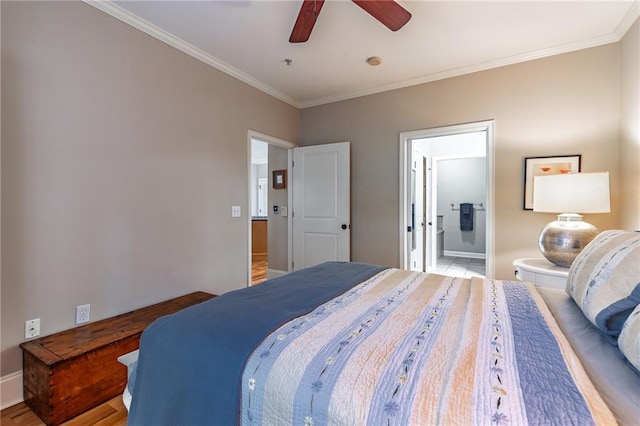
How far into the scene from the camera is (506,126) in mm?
2936

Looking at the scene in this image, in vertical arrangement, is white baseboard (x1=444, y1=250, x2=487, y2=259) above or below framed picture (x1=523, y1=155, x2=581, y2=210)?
below

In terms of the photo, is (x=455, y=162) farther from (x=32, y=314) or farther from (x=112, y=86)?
(x=32, y=314)

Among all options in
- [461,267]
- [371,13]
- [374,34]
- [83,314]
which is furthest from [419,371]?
[461,267]

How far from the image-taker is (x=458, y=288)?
1.53 m

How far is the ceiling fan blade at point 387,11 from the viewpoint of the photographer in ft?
5.44

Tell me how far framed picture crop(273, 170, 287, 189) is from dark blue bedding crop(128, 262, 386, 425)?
3.16 metres

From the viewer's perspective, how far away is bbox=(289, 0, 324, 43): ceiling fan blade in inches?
67.5

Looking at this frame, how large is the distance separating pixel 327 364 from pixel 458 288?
1006mm

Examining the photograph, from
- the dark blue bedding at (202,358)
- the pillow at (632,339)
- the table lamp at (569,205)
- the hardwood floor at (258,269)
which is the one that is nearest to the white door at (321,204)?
the hardwood floor at (258,269)

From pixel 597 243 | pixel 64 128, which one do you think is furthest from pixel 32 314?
pixel 597 243

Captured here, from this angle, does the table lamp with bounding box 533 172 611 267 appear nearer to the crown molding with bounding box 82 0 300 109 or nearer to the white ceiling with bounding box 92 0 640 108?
the white ceiling with bounding box 92 0 640 108

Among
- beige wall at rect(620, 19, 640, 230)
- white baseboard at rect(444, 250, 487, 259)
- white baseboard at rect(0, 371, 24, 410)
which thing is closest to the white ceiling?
beige wall at rect(620, 19, 640, 230)

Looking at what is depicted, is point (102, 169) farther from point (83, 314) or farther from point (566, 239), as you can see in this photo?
point (566, 239)

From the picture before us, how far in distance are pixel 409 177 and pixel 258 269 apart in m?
3.21
